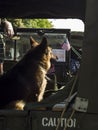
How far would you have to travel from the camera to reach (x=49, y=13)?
211 inches

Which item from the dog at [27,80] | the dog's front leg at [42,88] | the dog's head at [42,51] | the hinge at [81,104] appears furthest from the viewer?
the dog's head at [42,51]

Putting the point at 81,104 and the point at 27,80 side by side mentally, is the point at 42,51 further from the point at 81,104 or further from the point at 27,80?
the point at 81,104

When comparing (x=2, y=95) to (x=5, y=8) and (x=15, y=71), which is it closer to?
(x=15, y=71)

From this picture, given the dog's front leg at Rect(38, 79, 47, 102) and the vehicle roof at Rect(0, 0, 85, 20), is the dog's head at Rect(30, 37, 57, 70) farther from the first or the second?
the vehicle roof at Rect(0, 0, 85, 20)

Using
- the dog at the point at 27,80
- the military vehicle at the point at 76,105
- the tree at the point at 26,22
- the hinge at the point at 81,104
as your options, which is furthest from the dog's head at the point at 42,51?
the hinge at the point at 81,104

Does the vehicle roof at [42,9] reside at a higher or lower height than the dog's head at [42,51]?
higher

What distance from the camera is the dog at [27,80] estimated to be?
4.68 metres

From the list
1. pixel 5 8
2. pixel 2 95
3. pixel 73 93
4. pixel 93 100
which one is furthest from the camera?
pixel 5 8

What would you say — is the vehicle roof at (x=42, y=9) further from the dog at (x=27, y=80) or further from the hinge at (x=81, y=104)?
the hinge at (x=81, y=104)

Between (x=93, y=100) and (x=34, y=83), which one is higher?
(x=93, y=100)

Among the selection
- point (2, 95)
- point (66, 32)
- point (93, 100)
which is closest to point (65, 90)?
point (93, 100)

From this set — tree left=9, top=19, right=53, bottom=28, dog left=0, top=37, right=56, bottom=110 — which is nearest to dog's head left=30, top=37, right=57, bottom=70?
dog left=0, top=37, right=56, bottom=110

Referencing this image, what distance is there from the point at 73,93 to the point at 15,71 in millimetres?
2485

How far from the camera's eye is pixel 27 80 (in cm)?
531
